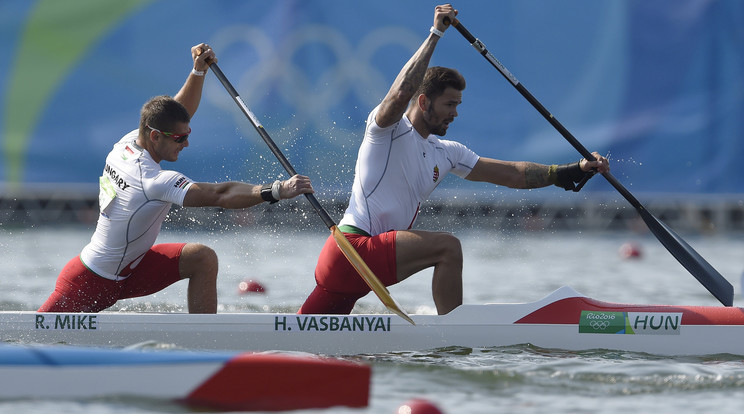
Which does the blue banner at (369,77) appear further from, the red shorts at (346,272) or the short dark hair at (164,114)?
the short dark hair at (164,114)

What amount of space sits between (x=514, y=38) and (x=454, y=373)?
6.81m

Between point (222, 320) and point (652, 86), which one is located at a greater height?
point (652, 86)

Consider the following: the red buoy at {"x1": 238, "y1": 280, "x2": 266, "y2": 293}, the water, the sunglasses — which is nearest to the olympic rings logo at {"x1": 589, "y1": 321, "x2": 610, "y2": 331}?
the water

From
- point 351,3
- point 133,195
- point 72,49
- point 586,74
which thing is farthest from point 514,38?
point 133,195

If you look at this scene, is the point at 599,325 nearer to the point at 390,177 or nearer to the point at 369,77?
the point at 390,177

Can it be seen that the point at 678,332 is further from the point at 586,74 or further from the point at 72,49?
the point at 72,49

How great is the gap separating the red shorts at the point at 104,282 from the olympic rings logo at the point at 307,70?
18.4ft

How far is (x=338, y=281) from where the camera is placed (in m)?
5.98

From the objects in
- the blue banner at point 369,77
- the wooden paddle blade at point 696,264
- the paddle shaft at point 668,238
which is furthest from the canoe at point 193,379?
the blue banner at point 369,77

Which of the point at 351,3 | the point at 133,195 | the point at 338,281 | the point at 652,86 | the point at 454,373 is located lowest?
the point at 454,373

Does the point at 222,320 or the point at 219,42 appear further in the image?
the point at 219,42

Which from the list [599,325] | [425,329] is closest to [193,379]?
[425,329]

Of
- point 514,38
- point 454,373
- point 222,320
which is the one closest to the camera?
point 454,373

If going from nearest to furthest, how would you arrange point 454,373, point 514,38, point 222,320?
point 454,373 → point 222,320 → point 514,38
